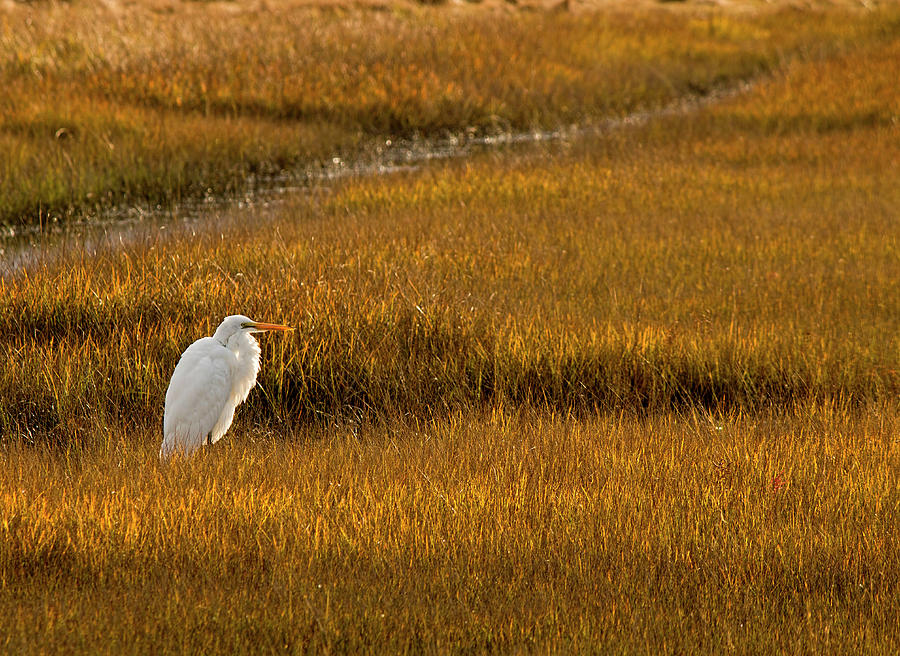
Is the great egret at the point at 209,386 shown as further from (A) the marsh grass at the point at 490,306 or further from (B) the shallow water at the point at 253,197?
(B) the shallow water at the point at 253,197

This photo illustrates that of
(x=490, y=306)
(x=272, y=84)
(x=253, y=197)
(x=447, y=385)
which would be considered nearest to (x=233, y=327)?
(x=447, y=385)

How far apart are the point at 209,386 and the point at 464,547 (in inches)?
64.7

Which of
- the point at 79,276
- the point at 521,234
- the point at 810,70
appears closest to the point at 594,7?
the point at 810,70

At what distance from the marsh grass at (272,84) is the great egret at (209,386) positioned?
235 inches

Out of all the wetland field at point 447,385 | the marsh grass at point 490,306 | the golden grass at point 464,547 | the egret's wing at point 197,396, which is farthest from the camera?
the marsh grass at point 490,306

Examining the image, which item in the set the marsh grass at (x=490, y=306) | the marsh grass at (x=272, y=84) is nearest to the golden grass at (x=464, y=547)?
the marsh grass at (x=490, y=306)

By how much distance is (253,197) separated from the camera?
442 inches

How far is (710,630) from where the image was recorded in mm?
3250

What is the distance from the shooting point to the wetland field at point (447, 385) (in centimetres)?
338

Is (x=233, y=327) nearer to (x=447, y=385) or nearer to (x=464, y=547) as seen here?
(x=447, y=385)

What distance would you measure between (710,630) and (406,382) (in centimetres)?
283

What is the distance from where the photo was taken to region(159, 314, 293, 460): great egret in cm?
478

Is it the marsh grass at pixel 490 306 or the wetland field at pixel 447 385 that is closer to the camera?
the wetland field at pixel 447 385

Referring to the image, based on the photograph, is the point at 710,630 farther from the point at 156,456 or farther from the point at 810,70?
the point at 810,70
